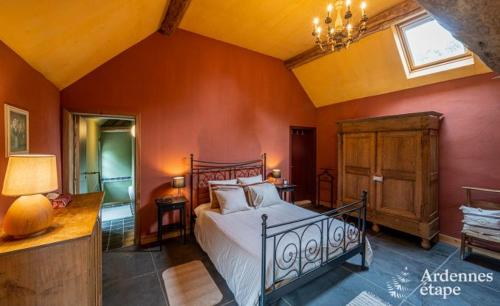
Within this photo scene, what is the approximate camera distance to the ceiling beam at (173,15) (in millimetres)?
2686

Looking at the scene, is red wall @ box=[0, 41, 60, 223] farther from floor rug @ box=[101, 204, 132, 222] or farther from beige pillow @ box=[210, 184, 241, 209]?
floor rug @ box=[101, 204, 132, 222]

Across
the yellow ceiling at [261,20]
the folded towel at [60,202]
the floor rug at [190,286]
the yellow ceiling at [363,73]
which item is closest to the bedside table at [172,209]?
the floor rug at [190,286]

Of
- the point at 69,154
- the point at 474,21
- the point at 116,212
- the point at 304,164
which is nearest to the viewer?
the point at 474,21

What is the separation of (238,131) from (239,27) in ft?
6.09

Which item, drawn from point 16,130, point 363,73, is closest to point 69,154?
point 16,130

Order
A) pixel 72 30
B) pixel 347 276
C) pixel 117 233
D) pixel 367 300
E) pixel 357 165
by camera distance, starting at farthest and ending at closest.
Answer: pixel 357 165 → pixel 117 233 → pixel 347 276 → pixel 367 300 → pixel 72 30

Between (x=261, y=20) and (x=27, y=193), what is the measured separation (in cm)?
353

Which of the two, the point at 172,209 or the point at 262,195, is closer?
the point at 172,209

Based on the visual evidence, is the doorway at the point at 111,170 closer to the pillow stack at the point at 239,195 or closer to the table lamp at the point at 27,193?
the pillow stack at the point at 239,195

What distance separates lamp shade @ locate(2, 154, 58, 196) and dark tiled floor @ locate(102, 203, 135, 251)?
7.46ft

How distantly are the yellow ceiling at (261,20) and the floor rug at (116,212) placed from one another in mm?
3981

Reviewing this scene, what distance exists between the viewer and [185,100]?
3633 mm

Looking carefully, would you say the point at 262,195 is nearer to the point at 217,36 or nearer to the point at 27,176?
the point at 27,176

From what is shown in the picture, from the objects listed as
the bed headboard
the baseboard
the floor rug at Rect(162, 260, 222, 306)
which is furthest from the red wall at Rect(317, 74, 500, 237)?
the floor rug at Rect(162, 260, 222, 306)
